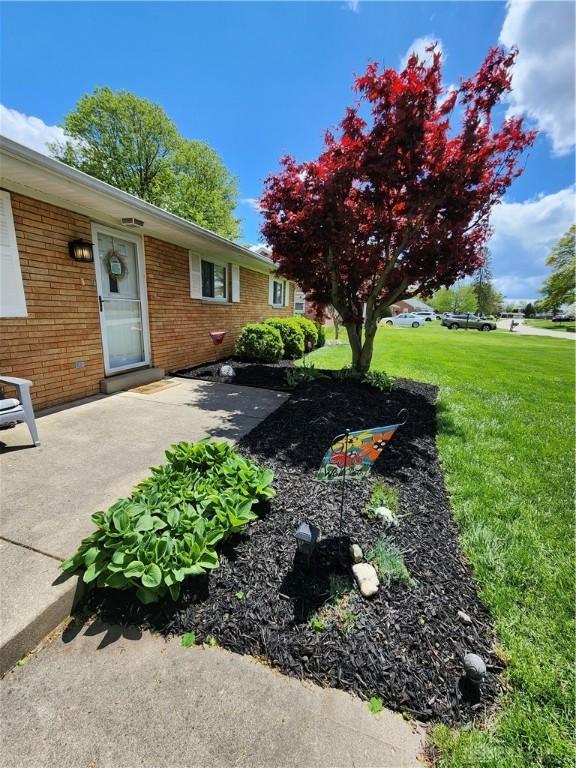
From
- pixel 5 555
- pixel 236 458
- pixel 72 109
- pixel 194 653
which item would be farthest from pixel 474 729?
pixel 72 109

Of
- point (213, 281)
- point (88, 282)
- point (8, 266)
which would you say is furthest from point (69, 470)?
point (213, 281)

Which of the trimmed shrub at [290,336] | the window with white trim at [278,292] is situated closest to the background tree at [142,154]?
the window with white trim at [278,292]

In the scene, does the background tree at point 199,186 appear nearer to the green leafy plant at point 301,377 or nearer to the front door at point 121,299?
→ the front door at point 121,299

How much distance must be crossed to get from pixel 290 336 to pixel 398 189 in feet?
17.4

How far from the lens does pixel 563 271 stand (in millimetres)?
36281

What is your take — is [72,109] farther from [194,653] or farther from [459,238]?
[194,653]

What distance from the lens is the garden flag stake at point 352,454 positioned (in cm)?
189

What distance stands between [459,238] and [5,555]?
611 centimetres

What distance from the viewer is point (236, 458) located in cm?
254

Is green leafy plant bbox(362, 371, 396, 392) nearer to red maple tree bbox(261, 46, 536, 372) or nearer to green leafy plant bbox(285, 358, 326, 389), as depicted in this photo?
red maple tree bbox(261, 46, 536, 372)

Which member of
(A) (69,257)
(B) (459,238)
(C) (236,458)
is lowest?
(C) (236,458)

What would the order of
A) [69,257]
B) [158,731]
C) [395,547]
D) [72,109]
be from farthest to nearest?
[72,109], [69,257], [395,547], [158,731]

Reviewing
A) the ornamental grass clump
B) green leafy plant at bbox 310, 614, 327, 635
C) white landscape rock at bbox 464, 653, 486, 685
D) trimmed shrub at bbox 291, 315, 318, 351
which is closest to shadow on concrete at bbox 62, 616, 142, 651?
the ornamental grass clump

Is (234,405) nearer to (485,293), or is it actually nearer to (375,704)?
(375,704)
